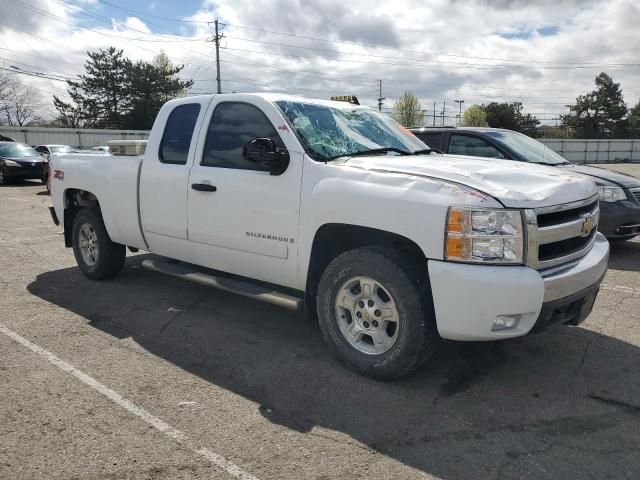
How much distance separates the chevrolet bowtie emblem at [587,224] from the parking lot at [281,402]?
0.98 m

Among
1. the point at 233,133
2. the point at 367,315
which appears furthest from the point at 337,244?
the point at 233,133

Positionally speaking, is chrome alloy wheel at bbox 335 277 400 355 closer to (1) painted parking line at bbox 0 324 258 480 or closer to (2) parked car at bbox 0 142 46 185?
(1) painted parking line at bbox 0 324 258 480

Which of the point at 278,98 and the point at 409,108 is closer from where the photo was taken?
the point at 278,98

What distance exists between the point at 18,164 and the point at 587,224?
1982 cm

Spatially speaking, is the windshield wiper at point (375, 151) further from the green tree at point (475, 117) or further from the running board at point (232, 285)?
the green tree at point (475, 117)

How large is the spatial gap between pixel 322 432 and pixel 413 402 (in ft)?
2.17

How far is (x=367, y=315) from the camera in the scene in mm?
3746

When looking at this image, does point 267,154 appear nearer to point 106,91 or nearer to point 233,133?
point 233,133

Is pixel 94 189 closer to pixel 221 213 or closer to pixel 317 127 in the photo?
pixel 221 213

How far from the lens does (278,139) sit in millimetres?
4238

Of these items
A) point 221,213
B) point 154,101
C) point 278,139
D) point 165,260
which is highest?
point 154,101

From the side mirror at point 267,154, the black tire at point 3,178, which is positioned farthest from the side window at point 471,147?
the black tire at point 3,178

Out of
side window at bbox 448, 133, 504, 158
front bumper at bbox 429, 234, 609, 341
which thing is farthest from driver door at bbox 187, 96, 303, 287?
side window at bbox 448, 133, 504, 158

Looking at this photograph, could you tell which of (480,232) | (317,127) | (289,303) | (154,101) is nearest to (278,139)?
(317,127)
